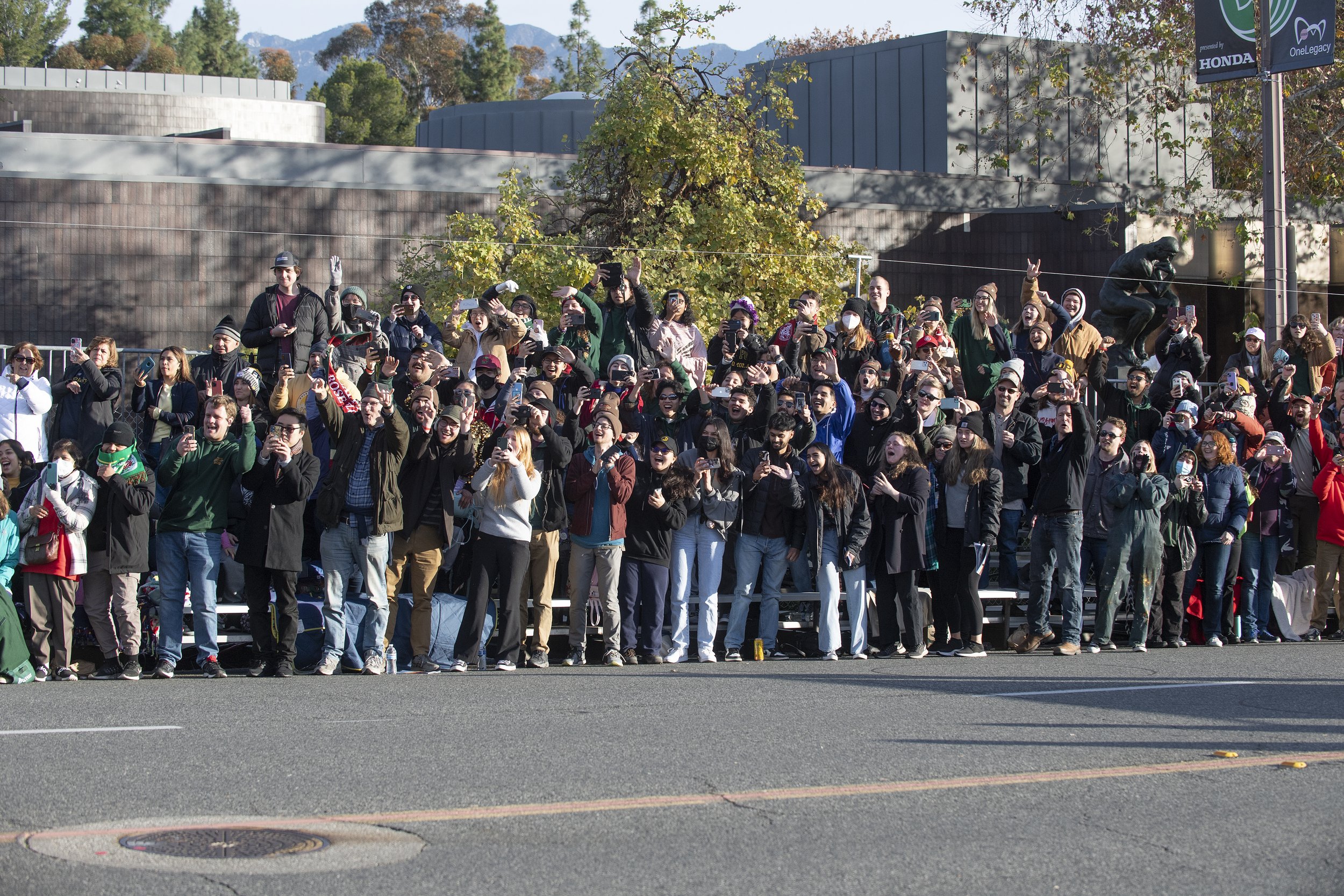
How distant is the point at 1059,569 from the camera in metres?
12.8

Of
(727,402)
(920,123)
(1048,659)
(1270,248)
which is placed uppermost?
(920,123)

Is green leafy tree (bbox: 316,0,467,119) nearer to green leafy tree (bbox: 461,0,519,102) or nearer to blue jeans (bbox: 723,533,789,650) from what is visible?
green leafy tree (bbox: 461,0,519,102)

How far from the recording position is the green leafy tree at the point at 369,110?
6750cm

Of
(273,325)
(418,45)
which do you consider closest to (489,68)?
(418,45)

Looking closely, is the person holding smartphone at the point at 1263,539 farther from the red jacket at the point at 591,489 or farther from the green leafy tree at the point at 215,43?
the green leafy tree at the point at 215,43

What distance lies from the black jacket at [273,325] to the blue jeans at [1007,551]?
648 centimetres

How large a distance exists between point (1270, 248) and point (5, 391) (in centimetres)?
A: 1473

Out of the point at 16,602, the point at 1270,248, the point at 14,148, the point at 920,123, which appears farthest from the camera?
the point at 920,123

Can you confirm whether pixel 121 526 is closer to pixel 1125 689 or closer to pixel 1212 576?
pixel 1125 689

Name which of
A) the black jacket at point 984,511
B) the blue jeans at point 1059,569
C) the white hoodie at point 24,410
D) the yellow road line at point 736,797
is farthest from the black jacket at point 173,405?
the blue jeans at point 1059,569

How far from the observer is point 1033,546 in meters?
12.8

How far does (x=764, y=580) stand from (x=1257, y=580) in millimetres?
5015

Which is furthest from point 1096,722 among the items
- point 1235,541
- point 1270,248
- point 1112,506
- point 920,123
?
point 920,123

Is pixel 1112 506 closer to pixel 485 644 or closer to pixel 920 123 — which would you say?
pixel 485 644
